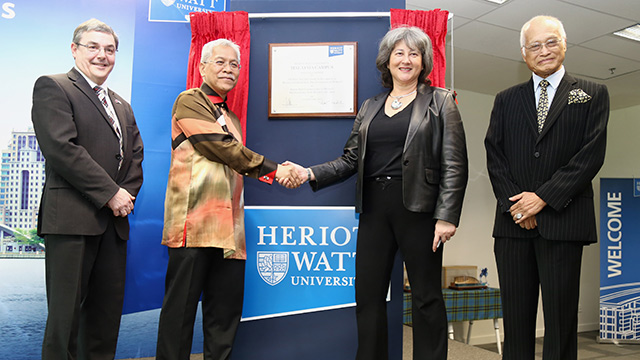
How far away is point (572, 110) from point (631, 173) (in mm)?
7270

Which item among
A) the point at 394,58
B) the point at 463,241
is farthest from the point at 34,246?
the point at 463,241

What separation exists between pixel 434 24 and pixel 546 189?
49.4 inches

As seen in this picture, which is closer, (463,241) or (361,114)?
(361,114)

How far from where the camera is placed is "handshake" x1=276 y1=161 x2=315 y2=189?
2.41 m

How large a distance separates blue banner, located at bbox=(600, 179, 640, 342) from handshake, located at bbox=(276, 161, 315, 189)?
6.14 meters

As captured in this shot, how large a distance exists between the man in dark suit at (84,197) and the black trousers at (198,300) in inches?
9.3

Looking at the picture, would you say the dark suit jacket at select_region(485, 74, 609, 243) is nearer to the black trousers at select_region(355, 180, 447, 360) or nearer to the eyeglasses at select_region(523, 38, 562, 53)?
the eyeglasses at select_region(523, 38, 562, 53)

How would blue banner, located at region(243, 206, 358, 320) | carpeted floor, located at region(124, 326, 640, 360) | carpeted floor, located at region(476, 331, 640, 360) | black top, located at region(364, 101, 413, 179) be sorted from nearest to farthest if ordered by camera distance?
black top, located at region(364, 101, 413, 179) < blue banner, located at region(243, 206, 358, 320) < carpeted floor, located at region(124, 326, 640, 360) < carpeted floor, located at region(476, 331, 640, 360)

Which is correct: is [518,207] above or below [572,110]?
below

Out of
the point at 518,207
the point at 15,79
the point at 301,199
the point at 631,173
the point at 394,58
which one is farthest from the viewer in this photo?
the point at 631,173

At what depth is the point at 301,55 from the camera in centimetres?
269

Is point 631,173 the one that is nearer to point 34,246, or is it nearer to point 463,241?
point 463,241

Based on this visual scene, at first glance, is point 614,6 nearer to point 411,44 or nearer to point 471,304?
point 411,44

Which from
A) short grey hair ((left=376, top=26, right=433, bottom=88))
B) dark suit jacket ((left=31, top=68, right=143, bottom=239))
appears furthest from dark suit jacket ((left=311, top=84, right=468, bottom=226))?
dark suit jacket ((left=31, top=68, right=143, bottom=239))
